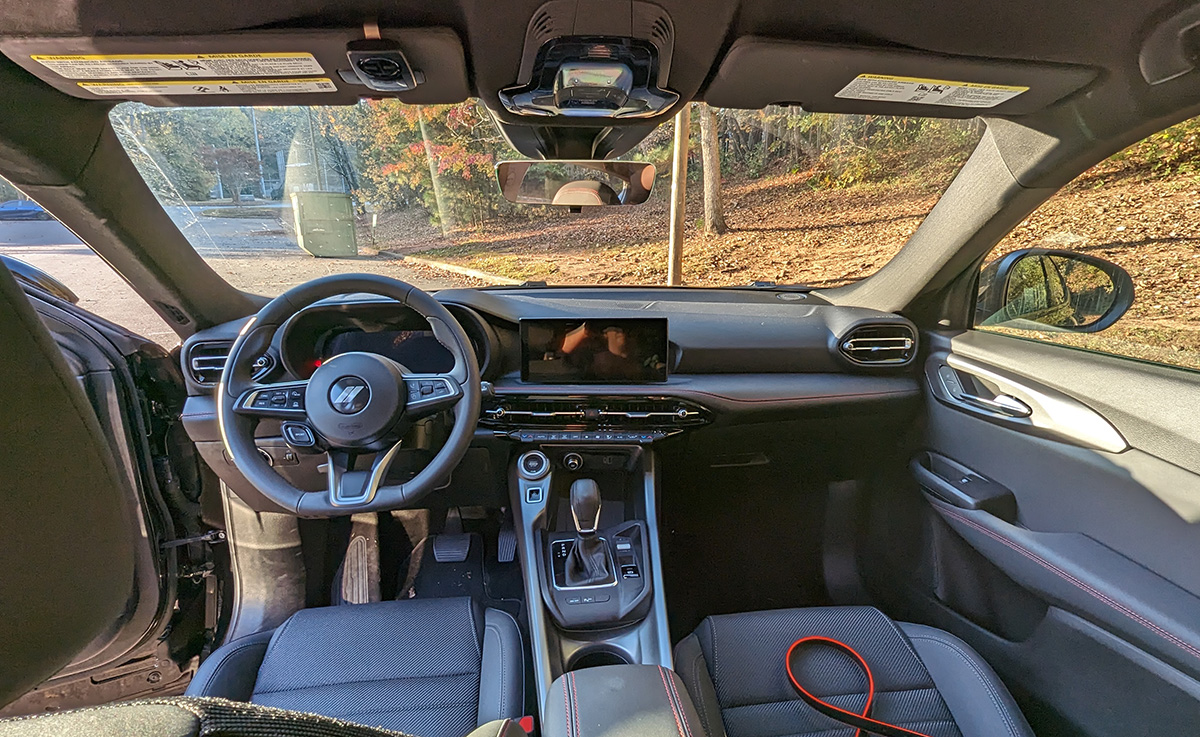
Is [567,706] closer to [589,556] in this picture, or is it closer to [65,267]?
[589,556]

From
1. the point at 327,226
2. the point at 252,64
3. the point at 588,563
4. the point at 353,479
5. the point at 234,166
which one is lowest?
the point at 588,563

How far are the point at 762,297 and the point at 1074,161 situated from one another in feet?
3.69

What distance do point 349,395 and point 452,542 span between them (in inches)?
48.6

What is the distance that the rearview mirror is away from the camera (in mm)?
1916

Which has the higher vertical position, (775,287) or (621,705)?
(775,287)

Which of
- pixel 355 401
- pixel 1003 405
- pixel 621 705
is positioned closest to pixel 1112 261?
pixel 1003 405

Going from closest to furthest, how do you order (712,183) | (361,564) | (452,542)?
(361,564), (452,542), (712,183)

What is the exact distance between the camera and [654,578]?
211 cm

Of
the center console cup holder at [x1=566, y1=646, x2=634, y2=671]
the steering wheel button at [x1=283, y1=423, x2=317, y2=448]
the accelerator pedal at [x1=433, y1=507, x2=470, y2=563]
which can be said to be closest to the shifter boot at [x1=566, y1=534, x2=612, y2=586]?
the center console cup holder at [x1=566, y1=646, x2=634, y2=671]

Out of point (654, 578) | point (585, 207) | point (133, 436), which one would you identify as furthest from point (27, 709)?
point (585, 207)

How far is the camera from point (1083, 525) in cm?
174

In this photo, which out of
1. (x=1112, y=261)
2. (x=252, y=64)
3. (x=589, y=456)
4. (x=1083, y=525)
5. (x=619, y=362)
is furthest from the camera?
(x=589, y=456)

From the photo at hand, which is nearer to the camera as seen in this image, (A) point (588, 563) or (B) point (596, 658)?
(B) point (596, 658)

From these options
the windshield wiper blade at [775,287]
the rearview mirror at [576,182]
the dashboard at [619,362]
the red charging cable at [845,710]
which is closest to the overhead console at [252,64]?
the rearview mirror at [576,182]
